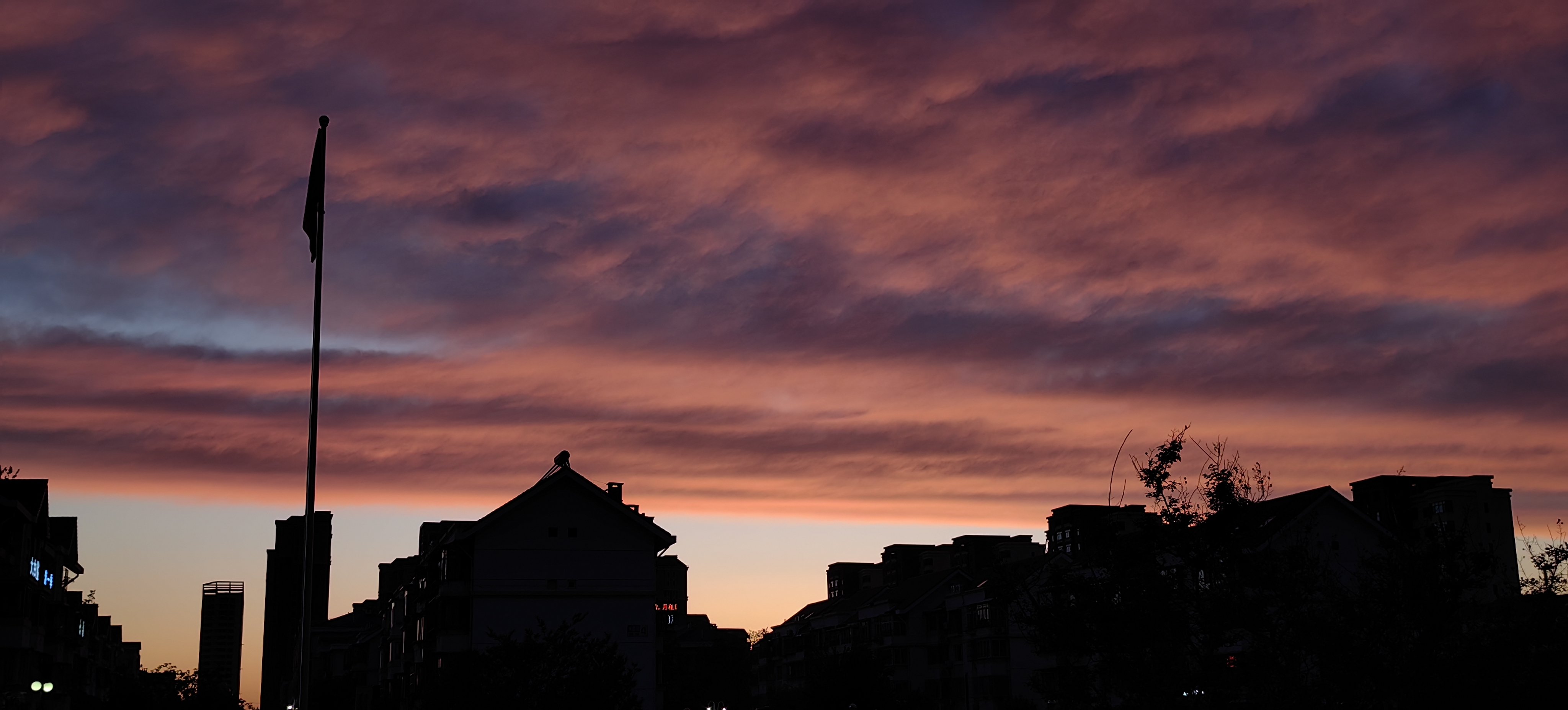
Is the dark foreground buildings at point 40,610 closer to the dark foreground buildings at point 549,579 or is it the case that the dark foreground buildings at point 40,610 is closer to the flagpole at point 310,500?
the dark foreground buildings at point 549,579

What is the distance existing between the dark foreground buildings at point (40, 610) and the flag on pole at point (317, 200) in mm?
33788

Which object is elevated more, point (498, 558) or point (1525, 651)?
point (498, 558)

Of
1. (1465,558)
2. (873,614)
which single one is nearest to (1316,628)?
(1465,558)

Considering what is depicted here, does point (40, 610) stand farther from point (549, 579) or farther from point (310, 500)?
point (310, 500)

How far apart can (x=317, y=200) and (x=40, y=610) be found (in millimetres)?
66881

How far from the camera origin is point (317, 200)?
2784 centimetres

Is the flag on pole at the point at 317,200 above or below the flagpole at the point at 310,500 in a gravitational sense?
above

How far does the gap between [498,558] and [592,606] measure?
621 centimetres

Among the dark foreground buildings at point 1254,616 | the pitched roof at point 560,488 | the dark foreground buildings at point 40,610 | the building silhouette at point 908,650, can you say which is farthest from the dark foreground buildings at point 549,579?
the dark foreground buildings at point 1254,616

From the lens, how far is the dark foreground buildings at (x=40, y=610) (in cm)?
A: 7394

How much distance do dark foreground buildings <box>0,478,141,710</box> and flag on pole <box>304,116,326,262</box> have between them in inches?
1330

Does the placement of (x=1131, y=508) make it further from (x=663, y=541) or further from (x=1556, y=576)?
(x=663, y=541)

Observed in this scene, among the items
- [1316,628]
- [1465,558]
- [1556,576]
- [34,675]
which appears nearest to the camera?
[1316,628]

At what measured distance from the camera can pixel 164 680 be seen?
6284 inches
